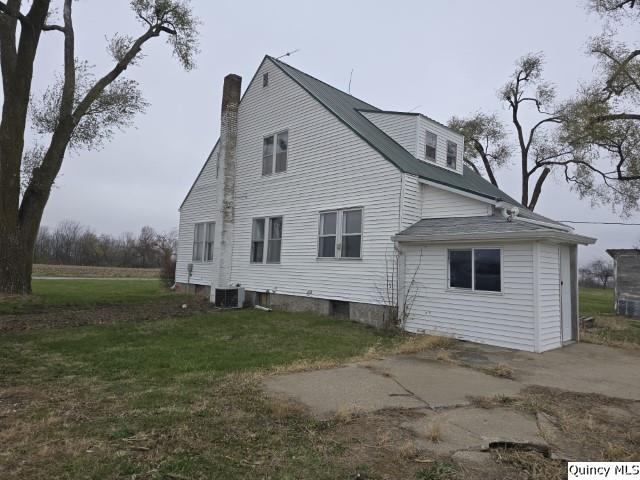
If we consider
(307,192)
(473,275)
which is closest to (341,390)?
(473,275)

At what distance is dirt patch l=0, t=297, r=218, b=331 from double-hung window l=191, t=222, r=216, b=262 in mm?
3147

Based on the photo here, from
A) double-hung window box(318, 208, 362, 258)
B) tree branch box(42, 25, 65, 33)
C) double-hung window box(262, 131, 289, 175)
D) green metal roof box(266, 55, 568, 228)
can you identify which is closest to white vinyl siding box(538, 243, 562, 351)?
green metal roof box(266, 55, 568, 228)

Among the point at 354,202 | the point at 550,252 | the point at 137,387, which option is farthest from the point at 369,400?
the point at 354,202

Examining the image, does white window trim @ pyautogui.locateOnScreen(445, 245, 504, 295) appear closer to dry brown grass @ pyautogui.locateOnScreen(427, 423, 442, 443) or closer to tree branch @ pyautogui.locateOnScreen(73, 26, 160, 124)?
dry brown grass @ pyautogui.locateOnScreen(427, 423, 442, 443)

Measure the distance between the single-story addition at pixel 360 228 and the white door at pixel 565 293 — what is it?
1.9 inches

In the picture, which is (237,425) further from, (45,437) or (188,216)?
(188,216)

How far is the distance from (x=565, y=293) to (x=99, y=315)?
1246 centimetres

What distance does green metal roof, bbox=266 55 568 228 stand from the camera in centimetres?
1179

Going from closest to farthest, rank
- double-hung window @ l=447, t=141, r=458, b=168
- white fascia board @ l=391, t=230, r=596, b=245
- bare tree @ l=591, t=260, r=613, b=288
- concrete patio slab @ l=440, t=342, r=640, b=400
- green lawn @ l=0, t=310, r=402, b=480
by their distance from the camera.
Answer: green lawn @ l=0, t=310, r=402, b=480
concrete patio slab @ l=440, t=342, r=640, b=400
white fascia board @ l=391, t=230, r=596, b=245
double-hung window @ l=447, t=141, r=458, b=168
bare tree @ l=591, t=260, r=613, b=288

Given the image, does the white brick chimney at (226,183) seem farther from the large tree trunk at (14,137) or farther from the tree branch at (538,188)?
the tree branch at (538,188)

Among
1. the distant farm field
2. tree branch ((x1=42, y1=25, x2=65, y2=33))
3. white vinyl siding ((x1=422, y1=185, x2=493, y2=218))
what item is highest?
tree branch ((x1=42, y1=25, x2=65, y2=33))

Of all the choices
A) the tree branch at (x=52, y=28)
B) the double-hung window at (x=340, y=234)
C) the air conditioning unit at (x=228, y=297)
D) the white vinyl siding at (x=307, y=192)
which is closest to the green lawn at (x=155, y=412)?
the white vinyl siding at (x=307, y=192)

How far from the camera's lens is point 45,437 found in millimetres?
3764

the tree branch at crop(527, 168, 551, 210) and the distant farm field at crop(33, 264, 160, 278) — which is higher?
the tree branch at crop(527, 168, 551, 210)
